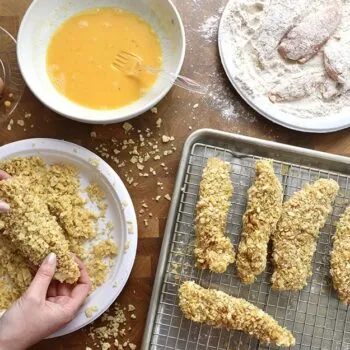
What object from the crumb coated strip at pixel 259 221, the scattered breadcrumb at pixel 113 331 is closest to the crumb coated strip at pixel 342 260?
the crumb coated strip at pixel 259 221

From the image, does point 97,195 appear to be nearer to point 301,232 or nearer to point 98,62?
point 98,62

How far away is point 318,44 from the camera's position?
1833 mm

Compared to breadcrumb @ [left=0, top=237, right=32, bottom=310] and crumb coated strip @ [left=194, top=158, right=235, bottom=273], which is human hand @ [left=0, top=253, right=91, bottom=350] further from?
crumb coated strip @ [left=194, top=158, right=235, bottom=273]

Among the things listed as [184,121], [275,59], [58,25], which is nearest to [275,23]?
[275,59]

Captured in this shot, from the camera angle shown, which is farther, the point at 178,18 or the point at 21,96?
the point at 21,96

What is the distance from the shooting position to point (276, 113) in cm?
182

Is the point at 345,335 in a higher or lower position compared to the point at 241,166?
lower

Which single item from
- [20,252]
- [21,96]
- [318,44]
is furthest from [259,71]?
[20,252]

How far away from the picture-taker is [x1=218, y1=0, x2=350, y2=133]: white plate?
1.82 m

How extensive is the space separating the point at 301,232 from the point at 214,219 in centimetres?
26

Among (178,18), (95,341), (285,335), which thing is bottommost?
(95,341)

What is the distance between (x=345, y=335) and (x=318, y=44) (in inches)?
34.4

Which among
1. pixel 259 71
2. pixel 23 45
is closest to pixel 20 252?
pixel 23 45

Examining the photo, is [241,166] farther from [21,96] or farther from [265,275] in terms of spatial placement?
[21,96]
